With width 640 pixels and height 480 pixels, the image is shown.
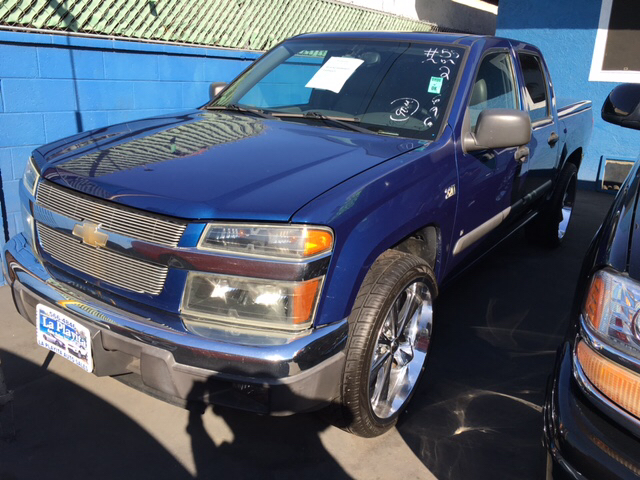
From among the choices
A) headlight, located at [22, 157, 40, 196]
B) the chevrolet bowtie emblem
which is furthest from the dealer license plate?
headlight, located at [22, 157, 40, 196]

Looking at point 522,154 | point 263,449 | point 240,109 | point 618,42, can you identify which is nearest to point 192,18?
point 240,109

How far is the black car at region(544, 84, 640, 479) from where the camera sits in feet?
5.48

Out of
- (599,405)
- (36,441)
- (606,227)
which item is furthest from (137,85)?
(599,405)

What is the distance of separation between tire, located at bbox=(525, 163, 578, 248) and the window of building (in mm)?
3151

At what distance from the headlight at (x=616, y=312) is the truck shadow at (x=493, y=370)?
522 millimetres

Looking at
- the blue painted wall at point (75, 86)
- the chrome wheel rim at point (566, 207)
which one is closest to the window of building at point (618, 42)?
the chrome wheel rim at point (566, 207)

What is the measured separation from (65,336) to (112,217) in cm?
55

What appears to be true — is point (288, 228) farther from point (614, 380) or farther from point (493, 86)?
point (493, 86)

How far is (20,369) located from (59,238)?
111cm

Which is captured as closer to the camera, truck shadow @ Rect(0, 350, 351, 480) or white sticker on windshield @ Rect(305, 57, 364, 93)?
truck shadow @ Rect(0, 350, 351, 480)

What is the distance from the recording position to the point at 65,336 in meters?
2.45

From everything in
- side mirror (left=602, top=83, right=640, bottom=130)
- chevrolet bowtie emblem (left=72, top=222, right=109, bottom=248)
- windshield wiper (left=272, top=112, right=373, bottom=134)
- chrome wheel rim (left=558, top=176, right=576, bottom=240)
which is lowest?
chrome wheel rim (left=558, top=176, right=576, bottom=240)

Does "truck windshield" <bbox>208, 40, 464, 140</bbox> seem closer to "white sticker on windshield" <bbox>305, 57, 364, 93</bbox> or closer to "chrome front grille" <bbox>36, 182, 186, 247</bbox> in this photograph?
"white sticker on windshield" <bbox>305, 57, 364, 93</bbox>

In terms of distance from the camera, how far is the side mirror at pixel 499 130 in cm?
305
